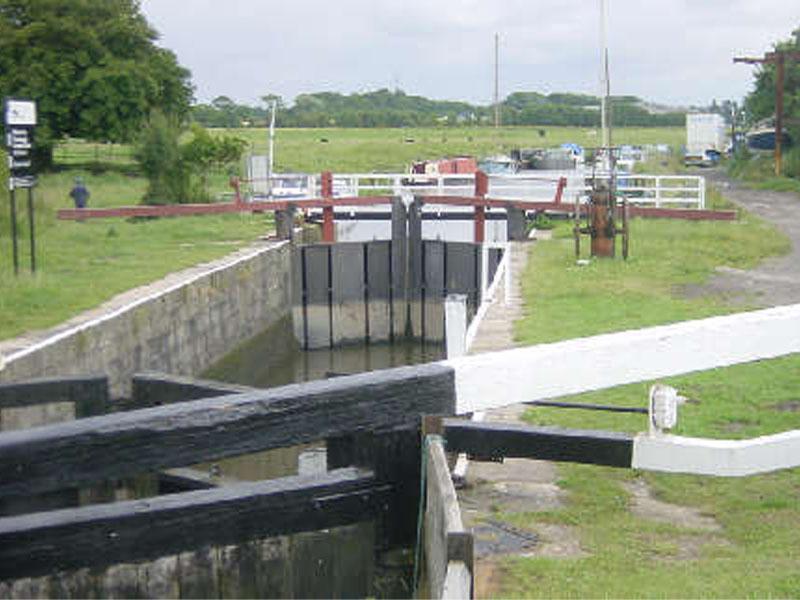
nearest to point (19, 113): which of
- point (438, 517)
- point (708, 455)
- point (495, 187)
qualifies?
point (708, 455)

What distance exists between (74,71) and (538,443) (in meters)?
33.1

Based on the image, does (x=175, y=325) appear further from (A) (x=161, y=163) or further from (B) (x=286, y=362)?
(A) (x=161, y=163)

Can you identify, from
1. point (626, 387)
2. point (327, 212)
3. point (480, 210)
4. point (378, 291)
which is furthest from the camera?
point (327, 212)

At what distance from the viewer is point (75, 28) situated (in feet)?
120

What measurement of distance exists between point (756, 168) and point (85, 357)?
33575mm

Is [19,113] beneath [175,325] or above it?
above

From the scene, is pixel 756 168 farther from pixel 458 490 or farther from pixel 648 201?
pixel 458 490

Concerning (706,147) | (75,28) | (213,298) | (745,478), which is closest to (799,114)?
(706,147)

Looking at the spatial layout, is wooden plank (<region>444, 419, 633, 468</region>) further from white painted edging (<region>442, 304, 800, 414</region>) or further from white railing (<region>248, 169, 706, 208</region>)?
white railing (<region>248, 169, 706, 208</region>)

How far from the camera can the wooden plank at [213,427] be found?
4.11m

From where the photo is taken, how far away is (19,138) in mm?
13898

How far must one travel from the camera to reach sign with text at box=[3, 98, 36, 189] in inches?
545

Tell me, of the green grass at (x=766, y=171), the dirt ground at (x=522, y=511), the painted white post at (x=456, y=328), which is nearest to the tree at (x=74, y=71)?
the green grass at (x=766, y=171)

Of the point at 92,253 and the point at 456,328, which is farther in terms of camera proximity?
the point at 92,253
